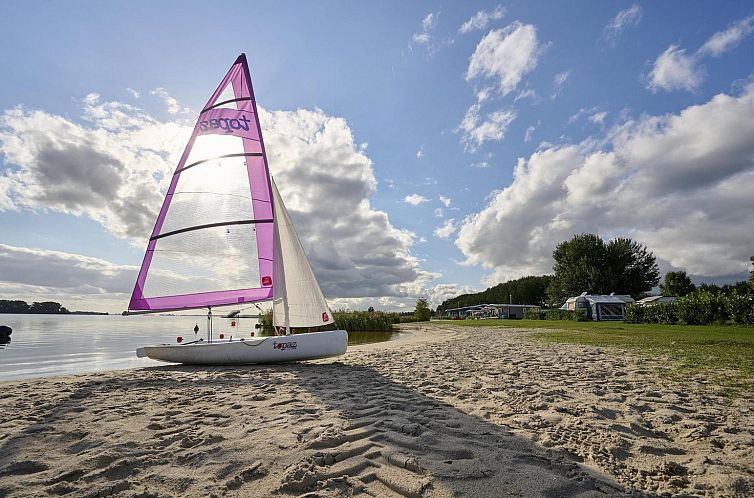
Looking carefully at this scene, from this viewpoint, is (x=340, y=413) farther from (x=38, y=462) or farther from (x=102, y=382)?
(x=102, y=382)

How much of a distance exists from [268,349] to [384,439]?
6.60 m

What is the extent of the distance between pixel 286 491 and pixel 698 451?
3.87 m

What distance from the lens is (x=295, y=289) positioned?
10.7m

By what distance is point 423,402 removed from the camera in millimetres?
5668

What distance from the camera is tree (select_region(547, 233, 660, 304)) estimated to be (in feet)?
218

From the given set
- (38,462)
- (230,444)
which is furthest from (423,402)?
(38,462)

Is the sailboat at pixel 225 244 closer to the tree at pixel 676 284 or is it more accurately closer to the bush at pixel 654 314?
the bush at pixel 654 314

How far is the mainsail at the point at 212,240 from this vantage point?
36.3 feet

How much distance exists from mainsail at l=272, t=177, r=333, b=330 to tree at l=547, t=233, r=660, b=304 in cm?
6635

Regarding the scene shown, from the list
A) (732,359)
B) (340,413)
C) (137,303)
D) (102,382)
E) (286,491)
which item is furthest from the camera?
(137,303)

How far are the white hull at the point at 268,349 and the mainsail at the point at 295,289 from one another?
2.21 feet

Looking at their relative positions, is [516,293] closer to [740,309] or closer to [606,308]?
[606,308]

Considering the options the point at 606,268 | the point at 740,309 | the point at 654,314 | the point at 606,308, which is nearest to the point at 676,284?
the point at 606,268

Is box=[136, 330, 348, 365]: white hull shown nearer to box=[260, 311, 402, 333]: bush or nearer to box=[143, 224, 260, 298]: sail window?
box=[143, 224, 260, 298]: sail window
